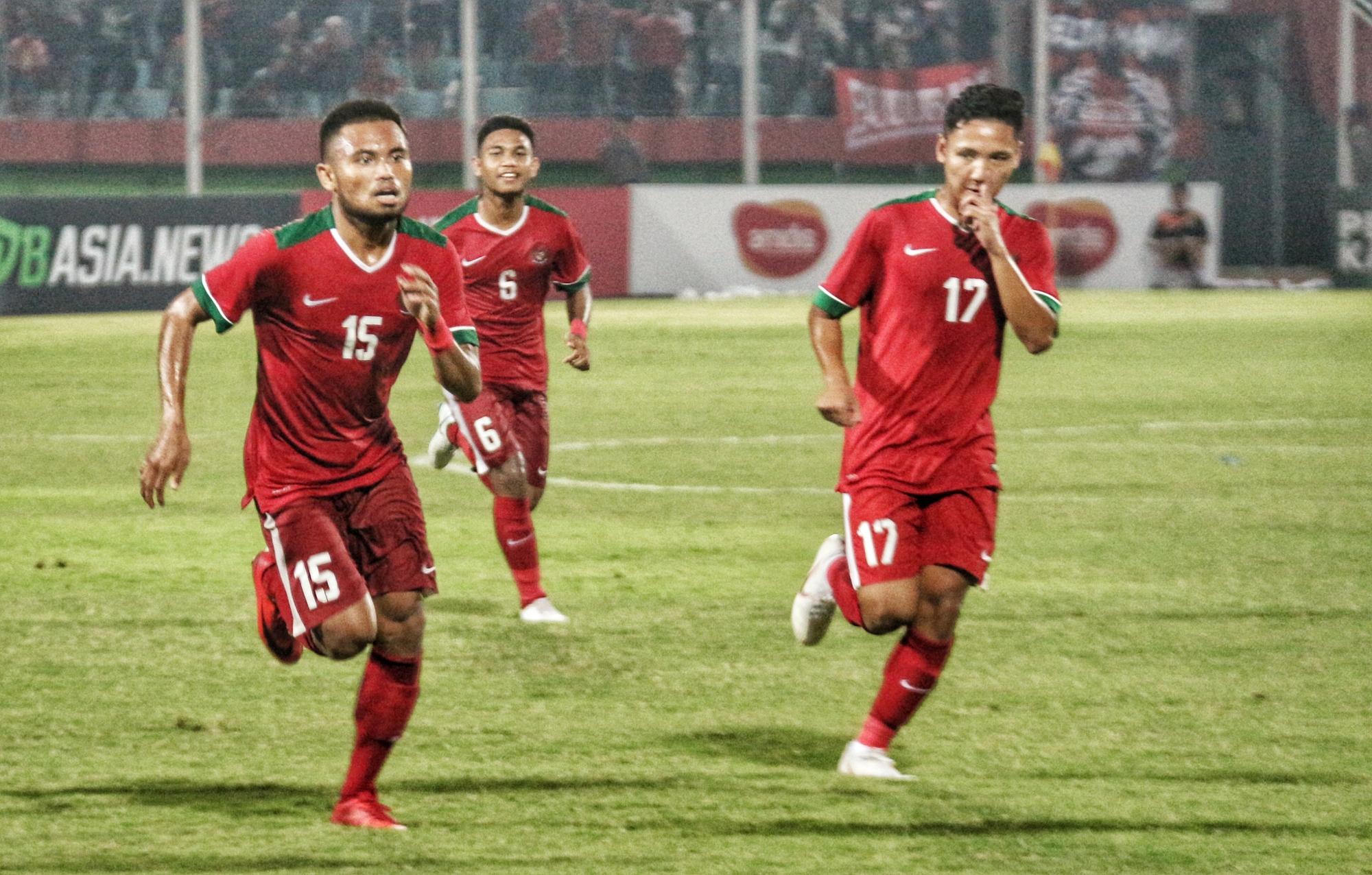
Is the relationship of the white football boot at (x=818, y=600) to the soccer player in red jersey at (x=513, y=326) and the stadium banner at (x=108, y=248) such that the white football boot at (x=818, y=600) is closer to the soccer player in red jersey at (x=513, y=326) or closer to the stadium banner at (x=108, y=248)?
the soccer player in red jersey at (x=513, y=326)

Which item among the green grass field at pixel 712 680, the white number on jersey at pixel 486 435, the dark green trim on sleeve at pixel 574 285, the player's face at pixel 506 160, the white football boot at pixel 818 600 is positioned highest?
the player's face at pixel 506 160

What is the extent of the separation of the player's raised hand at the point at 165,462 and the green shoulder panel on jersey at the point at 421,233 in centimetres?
91

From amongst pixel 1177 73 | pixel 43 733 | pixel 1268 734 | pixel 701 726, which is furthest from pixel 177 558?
pixel 1177 73

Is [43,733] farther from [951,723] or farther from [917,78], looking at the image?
[917,78]

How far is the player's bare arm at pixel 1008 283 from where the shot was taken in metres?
5.78

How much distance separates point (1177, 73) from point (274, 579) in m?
29.9

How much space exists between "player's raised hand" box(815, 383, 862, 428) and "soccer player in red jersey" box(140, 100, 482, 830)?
105 cm

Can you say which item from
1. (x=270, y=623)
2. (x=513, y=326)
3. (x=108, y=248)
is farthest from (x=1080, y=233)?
(x=270, y=623)

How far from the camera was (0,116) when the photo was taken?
91.1 ft

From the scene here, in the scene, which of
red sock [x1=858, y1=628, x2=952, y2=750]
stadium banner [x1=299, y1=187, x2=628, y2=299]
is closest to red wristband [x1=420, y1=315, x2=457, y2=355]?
red sock [x1=858, y1=628, x2=952, y2=750]

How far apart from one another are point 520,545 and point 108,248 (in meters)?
17.6

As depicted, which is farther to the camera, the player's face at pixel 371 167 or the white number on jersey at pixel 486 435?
the white number on jersey at pixel 486 435

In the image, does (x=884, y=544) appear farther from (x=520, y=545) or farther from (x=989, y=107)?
(x=520, y=545)

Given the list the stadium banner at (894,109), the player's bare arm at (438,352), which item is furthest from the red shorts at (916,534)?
the stadium banner at (894,109)
